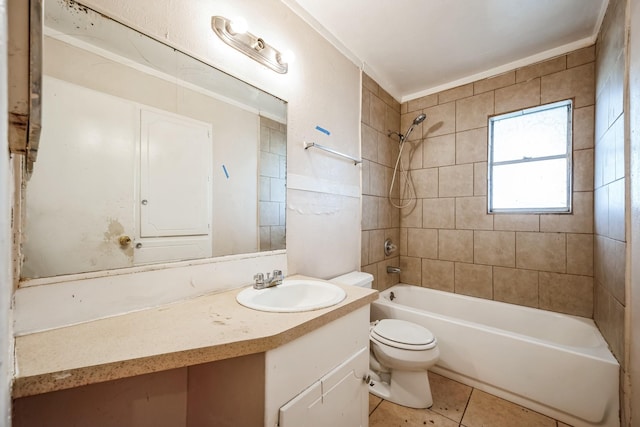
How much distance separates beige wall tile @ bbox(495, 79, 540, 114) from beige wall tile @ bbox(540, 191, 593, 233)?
30.8 inches

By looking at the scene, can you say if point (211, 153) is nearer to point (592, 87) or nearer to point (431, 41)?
point (431, 41)

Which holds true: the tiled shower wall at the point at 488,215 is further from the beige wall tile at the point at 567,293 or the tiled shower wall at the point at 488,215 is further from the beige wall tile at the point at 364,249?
the beige wall tile at the point at 364,249

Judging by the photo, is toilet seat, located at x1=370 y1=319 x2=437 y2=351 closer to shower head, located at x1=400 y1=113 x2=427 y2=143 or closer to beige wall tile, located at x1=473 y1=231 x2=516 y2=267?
beige wall tile, located at x1=473 y1=231 x2=516 y2=267

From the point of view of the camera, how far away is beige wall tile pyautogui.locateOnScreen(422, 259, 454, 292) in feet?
7.72

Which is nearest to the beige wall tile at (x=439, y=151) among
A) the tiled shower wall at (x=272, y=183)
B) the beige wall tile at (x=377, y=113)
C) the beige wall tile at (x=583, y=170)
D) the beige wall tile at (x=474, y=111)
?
the beige wall tile at (x=474, y=111)

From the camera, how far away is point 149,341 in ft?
2.24

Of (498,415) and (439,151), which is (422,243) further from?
(498,415)

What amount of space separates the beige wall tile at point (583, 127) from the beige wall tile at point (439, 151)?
78 cm

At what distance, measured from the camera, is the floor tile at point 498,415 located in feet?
4.60

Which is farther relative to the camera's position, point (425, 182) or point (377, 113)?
point (425, 182)

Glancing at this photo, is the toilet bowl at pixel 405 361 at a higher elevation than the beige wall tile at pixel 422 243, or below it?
below

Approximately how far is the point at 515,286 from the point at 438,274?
0.58 meters

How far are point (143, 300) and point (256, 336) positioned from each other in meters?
0.49

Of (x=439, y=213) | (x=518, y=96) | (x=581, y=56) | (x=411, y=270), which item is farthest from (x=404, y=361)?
(x=581, y=56)
